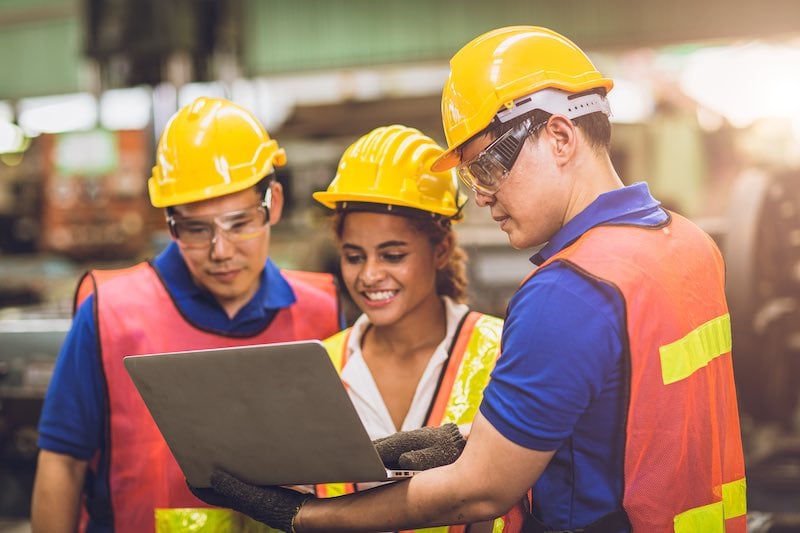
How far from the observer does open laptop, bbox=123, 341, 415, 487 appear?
1544 millimetres

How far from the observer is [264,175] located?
2.32 m

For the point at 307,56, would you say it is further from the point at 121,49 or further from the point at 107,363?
the point at 107,363

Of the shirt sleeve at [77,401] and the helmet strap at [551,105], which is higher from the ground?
the helmet strap at [551,105]

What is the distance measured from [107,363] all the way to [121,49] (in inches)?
208

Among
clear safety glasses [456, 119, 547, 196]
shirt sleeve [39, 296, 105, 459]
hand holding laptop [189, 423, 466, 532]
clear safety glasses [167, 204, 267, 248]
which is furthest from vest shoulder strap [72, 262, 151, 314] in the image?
clear safety glasses [456, 119, 547, 196]

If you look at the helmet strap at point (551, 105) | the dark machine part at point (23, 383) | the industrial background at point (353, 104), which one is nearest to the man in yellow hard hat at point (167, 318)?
the helmet strap at point (551, 105)

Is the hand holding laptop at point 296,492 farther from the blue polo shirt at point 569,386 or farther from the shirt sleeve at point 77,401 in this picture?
the shirt sleeve at point 77,401

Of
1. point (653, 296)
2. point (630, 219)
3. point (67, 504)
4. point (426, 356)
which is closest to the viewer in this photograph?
point (653, 296)

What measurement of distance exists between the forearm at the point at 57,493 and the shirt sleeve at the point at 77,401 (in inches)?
1.3

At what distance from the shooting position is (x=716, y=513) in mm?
1567

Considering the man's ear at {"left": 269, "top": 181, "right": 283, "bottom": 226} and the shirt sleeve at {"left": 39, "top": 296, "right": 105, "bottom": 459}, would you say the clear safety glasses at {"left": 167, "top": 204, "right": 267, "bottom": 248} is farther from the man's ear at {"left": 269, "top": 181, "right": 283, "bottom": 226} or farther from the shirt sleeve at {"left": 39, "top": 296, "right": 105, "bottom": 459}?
the shirt sleeve at {"left": 39, "top": 296, "right": 105, "bottom": 459}

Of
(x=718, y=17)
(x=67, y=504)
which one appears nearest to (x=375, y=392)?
(x=67, y=504)

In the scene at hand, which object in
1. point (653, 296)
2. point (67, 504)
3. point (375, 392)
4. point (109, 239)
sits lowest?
point (109, 239)

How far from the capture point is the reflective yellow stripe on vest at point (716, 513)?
151cm
